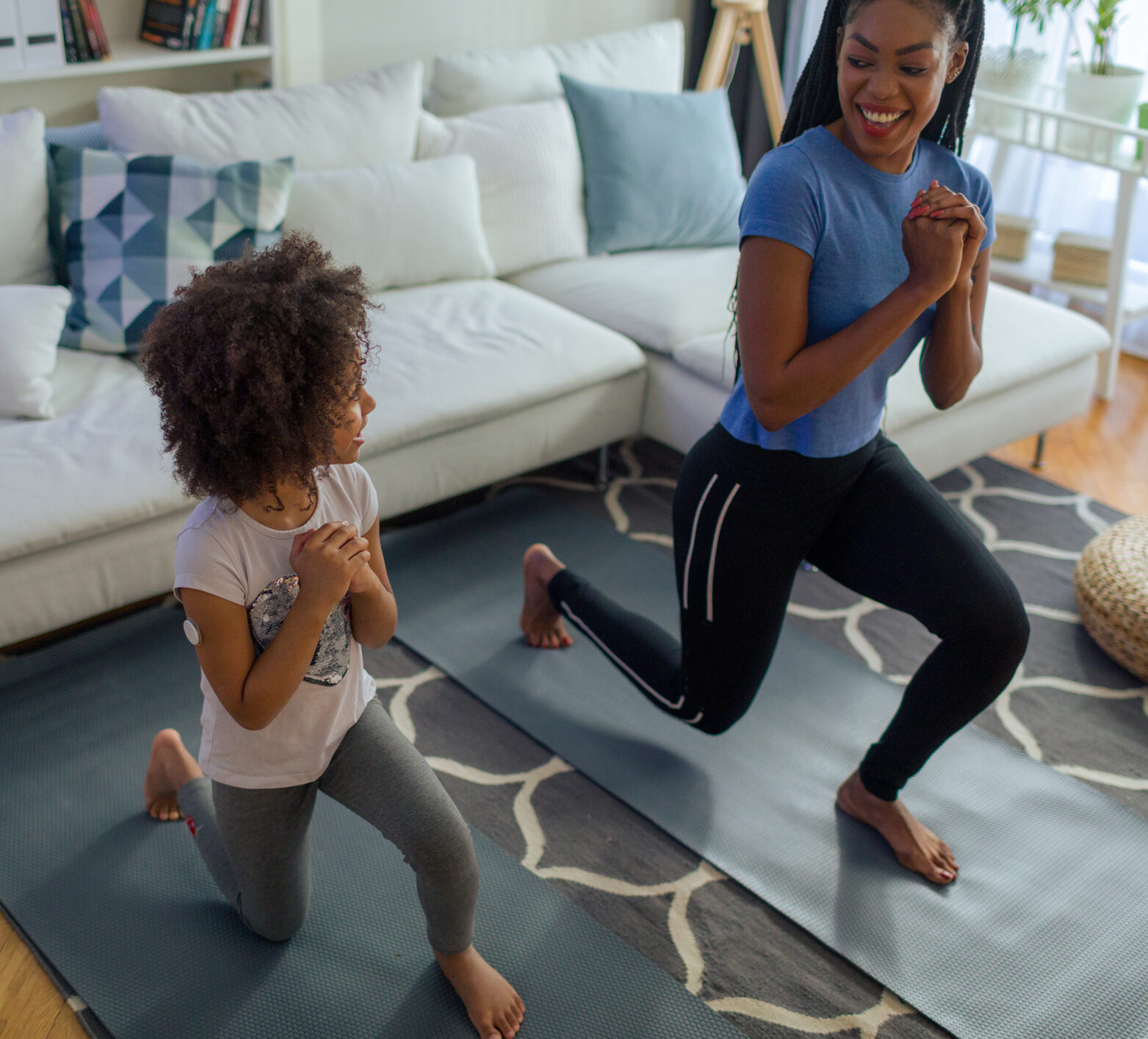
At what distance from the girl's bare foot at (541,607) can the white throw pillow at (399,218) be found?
0.80m

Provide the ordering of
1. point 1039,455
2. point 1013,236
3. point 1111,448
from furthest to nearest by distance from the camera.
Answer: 1. point 1013,236
2. point 1111,448
3. point 1039,455

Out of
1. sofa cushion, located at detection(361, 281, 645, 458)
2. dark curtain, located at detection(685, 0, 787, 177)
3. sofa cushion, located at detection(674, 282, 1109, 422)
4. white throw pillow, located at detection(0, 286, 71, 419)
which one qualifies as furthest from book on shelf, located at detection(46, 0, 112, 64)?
dark curtain, located at detection(685, 0, 787, 177)

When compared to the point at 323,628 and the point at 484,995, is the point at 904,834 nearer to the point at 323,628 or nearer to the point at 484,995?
the point at 484,995

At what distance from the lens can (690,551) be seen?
5.14 feet

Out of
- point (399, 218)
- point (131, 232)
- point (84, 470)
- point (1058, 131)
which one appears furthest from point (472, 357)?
point (1058, 131)

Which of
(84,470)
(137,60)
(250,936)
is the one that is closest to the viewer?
(250,936)

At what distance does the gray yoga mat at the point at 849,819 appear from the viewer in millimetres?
1525

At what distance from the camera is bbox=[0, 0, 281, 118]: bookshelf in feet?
8.23

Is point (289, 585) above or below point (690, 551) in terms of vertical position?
above

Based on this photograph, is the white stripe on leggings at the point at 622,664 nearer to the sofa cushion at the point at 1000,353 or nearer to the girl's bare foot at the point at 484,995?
the girl's bare foot at the point at 484,995

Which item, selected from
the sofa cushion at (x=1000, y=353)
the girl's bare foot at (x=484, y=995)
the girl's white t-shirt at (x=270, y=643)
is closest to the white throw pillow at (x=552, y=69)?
the sofa cushion at (x=1000, y=353)

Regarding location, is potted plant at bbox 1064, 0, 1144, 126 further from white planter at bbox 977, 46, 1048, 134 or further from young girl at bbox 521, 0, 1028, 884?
young girl at bbox 521, 0, 1028, 884

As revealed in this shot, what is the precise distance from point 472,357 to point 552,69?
1.19 m

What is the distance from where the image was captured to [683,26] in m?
3.88
